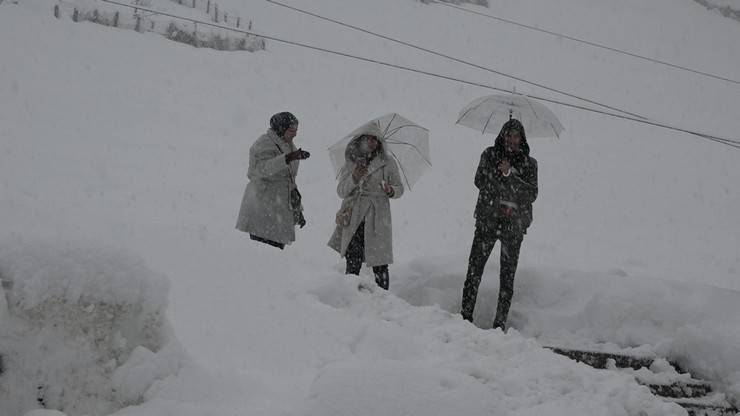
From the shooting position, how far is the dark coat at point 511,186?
17.8 ft

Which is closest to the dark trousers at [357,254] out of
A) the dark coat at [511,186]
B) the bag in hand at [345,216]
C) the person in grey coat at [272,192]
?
the bag in hand at [345,216]

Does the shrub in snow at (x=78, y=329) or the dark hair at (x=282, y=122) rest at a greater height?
the dark hair at (x=282, y=122)

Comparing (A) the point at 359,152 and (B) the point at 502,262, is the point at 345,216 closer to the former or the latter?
(A) the point at 359,152

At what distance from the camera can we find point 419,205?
41.1 ft

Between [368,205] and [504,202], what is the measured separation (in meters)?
1.18

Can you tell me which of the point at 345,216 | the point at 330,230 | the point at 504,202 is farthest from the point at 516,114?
the point at 330,230

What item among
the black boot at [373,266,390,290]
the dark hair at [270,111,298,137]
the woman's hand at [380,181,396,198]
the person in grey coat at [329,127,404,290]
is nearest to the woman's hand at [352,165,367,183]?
the person in grey coat at [329,127,404,290]

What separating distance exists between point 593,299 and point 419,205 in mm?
6984

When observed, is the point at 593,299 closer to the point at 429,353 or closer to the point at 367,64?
the point at 429,353

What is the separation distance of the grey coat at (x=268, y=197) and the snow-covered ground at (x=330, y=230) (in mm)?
362

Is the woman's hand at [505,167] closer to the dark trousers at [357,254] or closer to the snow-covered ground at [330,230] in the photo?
the snow-covered ground at [330,230]

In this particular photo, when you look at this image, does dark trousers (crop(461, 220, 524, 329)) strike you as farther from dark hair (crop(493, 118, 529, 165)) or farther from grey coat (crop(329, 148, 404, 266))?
grey coat (crop(329, 148, 404, 266))

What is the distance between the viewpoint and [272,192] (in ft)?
18.3

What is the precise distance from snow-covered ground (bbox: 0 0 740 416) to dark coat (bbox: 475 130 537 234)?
33.5 inches
